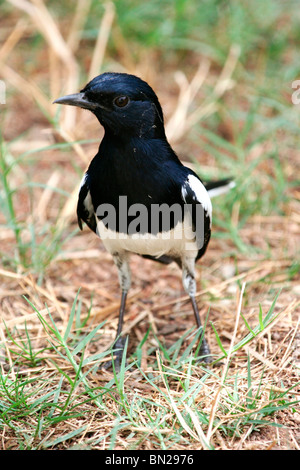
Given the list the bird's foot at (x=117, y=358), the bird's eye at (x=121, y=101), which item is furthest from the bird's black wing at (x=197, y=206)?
the bird's foot at (x=117, y=358)

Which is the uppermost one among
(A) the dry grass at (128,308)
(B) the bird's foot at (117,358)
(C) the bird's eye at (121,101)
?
(C) the bird's eye at (121,101)

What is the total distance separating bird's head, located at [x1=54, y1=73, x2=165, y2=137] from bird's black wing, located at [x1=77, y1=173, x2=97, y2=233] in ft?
1.33

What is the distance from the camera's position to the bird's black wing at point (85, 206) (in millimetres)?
3490

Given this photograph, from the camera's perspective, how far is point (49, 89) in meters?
6.05

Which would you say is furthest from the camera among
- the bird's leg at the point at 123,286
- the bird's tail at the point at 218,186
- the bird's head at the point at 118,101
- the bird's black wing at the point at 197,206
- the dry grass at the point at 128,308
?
the bird's tail at the point at 218,186

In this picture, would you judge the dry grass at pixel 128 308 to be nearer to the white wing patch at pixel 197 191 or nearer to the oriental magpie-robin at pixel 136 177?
the oriental magpie-robin at pixel 136 177

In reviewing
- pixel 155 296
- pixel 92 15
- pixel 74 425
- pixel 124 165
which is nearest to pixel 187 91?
pixel 92 15

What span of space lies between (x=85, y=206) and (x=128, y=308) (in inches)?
33.6

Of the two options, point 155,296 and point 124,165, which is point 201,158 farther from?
point 124,165

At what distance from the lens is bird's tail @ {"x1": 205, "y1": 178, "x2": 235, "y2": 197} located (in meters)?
4.14

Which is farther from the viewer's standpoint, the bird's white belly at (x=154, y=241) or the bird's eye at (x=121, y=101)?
the bird's white belly at (x=154, y=241)

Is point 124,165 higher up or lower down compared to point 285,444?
higher up

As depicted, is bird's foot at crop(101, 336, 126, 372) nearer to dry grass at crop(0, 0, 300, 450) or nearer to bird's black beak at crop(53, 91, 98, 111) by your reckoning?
dry grass at crop(0, 0, 300, 450)

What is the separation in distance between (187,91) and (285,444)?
151 inches
